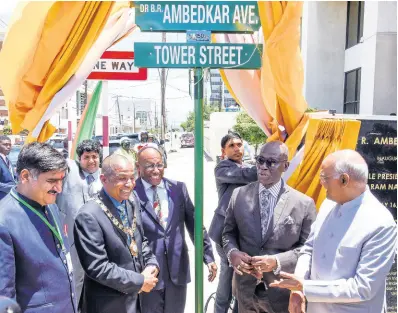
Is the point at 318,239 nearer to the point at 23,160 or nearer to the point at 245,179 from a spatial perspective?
the point at 245,179

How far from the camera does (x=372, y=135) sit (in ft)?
10.9

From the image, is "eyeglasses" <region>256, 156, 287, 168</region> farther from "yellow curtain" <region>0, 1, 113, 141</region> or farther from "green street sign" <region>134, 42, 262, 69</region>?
"yellow curtain" <region>0, 1, 113, 141</region>

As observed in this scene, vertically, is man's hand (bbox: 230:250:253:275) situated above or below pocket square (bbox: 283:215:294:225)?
below

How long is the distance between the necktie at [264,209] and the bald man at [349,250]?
0.49 metres

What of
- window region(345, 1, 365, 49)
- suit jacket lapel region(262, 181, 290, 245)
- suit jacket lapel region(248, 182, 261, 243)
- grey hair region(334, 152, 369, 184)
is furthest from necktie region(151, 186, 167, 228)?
window region(345, 1, 365, 49)

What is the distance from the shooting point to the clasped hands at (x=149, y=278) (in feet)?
8.34

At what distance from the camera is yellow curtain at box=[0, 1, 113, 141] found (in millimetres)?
3070

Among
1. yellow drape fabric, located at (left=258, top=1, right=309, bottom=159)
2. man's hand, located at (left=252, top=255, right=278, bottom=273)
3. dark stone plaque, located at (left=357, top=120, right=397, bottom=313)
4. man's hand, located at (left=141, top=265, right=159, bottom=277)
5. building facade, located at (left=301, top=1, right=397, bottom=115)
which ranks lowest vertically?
man's hand, located at (left=141, top=265, right=159, bottom=277)

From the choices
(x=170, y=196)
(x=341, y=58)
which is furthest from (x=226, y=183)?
(x=341, y=58)

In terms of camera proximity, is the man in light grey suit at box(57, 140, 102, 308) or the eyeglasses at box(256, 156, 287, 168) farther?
the man in light grey suit at box(57, 140, 102, 308)

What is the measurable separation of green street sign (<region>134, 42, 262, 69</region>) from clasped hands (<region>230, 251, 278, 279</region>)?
4.31ft

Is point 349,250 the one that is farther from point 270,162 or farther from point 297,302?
point 270,162

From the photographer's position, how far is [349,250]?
211 centimetres

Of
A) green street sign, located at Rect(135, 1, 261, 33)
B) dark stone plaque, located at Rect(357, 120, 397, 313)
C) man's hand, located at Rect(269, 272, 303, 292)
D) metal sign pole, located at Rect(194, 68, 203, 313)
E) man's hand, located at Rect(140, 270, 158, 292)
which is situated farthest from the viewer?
dark stone plaque, located at Rect(357, 120, 397, 313)
